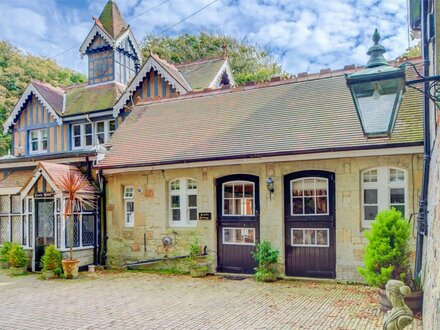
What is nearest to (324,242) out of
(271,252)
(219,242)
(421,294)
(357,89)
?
(271,252)

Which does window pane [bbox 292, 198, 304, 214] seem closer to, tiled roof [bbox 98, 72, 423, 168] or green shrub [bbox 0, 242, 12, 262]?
tiled roof [bbox 98, 72, 423, 168]

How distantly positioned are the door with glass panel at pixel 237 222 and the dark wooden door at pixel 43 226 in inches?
221

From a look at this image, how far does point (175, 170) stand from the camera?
12.0 m

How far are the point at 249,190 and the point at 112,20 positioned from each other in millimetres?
15332

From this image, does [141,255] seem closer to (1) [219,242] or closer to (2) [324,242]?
(1) [219,242]

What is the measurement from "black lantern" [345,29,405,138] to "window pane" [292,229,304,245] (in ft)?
20.8

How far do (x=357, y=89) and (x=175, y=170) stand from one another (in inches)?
324

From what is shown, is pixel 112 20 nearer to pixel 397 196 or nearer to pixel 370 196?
pixel 370 196

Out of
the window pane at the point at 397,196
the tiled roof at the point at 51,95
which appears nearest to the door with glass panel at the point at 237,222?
the window pane at the point at 397,196

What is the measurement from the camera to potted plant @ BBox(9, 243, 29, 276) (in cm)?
1227

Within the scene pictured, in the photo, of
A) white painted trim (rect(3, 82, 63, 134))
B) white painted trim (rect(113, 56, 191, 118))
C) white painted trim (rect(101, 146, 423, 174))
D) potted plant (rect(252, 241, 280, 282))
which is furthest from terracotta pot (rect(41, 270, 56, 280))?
white painted trim (rect(3, 82, 63, 134))

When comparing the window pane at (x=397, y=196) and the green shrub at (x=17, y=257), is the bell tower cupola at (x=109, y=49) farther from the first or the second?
the window pane at (x=397, y=196)

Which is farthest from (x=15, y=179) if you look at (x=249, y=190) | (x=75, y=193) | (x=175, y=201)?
(x=249, y=190)

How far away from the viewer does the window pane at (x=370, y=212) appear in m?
9.78
